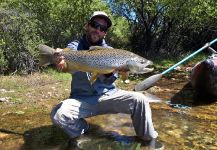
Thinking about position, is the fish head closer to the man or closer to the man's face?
the man

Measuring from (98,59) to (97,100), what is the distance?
92 centimetres

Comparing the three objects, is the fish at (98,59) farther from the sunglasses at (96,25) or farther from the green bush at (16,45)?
the green bush at (16,45)

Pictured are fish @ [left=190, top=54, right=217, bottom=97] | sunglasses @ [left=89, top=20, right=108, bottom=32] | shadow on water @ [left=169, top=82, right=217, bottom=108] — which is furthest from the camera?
fish @ [left=190, top=54, right=217, bottom=97]

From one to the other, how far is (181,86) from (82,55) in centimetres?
667

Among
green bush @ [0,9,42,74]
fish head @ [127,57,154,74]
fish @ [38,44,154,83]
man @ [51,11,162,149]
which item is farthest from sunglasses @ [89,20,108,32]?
green bush @ [0,9,42,74]

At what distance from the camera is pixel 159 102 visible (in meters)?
9.28

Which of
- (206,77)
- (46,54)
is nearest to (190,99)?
(206,77)

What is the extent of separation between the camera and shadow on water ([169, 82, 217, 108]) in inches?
366

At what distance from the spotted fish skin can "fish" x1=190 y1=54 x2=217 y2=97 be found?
4694mm

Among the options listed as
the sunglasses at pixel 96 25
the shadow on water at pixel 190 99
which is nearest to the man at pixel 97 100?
the sunglasses at pixel 96 25

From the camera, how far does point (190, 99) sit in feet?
32.5

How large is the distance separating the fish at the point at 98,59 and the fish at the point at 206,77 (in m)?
4.69

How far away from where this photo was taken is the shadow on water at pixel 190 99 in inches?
366

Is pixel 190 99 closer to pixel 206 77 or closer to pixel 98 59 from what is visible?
pixel 206 77
